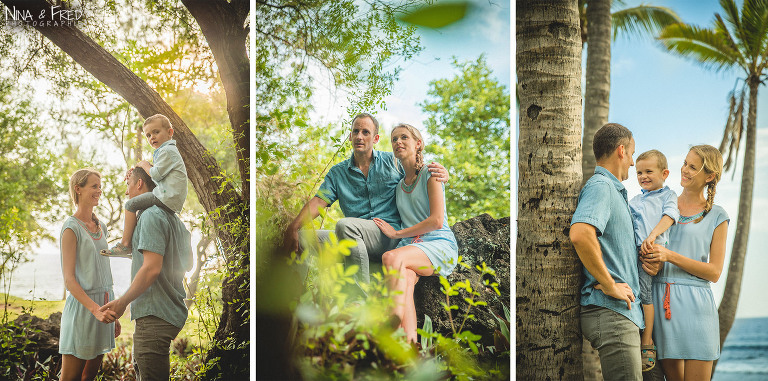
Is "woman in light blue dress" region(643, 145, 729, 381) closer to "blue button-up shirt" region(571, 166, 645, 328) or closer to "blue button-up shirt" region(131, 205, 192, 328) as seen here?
"blue button-up shirt" region(571, 166, 645, 328)

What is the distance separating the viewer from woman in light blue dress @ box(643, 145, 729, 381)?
3.25 metres

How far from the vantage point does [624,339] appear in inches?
122

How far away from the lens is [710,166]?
342 centimetres

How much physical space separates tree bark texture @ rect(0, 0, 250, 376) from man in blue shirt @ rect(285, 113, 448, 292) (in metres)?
0.45

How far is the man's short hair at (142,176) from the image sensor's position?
3549mm

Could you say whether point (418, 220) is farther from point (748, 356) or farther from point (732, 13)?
point (732, 13)

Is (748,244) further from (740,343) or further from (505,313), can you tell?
(505,313)

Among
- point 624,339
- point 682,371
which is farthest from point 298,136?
point 682,371

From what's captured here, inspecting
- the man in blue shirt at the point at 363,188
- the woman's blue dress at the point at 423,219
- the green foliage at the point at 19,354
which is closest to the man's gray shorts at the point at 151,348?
the green foliage at the point at 19,354

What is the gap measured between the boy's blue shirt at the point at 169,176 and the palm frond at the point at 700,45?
13.1 ft

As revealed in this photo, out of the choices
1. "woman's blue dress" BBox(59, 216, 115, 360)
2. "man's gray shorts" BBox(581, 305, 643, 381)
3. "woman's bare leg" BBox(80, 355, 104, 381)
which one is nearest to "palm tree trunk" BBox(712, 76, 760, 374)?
"man's gray shorts" BBox(581, 305, 643, 381)

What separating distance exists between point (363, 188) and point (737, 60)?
3.21m

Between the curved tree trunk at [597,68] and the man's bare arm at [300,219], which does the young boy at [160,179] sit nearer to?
the man's bare arm at [300,219]

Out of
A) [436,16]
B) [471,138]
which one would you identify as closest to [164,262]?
[471,138]
